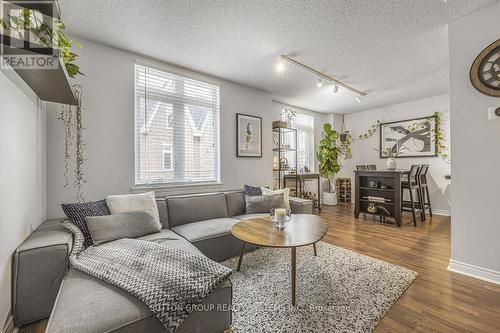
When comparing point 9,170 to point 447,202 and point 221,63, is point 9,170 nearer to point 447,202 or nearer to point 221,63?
point 221,63

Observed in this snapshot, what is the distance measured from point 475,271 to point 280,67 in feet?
10.2

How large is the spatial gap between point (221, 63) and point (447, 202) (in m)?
5.12

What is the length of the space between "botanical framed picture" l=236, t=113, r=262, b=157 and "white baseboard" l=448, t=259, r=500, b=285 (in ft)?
9.54

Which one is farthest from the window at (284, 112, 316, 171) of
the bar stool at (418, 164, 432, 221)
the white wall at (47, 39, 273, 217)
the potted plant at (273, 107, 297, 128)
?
the white wall at (47, 39, 273, 217)

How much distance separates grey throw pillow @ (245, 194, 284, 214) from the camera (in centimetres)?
300

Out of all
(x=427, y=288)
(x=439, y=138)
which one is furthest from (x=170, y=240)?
(x=439, y=138)

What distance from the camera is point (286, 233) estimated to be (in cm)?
186

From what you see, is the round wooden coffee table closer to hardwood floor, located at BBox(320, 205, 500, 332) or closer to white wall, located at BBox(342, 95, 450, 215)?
hardwood floor, located at BBox(320, 205, 500, 332)

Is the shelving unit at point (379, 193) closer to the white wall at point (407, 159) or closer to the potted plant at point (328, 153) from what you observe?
the potted plant at point (328, 153)

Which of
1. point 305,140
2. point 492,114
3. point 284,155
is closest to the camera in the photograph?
point 492,114

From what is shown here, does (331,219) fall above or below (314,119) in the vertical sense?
below

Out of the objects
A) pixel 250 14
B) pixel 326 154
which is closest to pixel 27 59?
pixel 250 14

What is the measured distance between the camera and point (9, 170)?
1.41 metres

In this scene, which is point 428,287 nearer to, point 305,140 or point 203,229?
point 203,229
